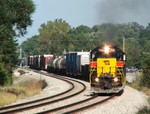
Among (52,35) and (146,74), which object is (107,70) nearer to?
(146,74)

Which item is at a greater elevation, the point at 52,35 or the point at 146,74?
the point at 52,35

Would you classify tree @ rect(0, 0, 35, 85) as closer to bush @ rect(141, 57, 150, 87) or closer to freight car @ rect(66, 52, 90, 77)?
freight car @ rect(66, 52, 90, 77)

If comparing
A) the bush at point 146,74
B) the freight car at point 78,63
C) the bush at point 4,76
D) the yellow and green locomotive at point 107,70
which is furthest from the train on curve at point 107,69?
the bush at point 4,76

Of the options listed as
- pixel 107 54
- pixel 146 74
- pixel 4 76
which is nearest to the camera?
pixel 107 54

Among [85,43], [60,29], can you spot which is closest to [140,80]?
[85,43]

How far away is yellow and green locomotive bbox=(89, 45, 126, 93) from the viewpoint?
84.1 feet

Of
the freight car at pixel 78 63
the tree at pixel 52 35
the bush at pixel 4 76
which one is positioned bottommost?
the bush at pixel 4 76

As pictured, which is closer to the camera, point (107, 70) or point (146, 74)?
point (107, 70)

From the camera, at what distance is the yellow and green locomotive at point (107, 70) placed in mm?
25625

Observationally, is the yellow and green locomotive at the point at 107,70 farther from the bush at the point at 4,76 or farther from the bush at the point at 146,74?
the bush at the point at 4,76

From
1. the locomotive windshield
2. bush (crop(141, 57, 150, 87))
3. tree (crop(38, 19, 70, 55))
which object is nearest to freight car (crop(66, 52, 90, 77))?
bush (crop(141, 57, 150, 87))

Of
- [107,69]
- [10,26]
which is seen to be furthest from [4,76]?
[107,69]

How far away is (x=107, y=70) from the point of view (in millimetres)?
26250

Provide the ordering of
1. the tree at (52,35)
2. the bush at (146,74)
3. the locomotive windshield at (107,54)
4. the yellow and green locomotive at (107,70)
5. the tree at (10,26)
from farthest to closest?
the tree at (52,35)
the tree at (10,26)
the bush at (146,74)
the locomotive windshield at (107,54)
the yellow and green locomotive at (107,70)
